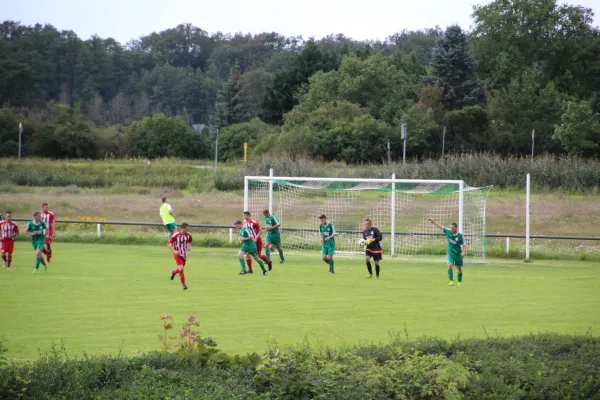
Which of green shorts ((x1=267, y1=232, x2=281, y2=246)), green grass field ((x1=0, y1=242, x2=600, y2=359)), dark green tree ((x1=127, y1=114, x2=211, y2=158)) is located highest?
dark green tree ((x1=127, y1=114, x2=211, y2=158))

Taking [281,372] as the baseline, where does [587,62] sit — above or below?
above

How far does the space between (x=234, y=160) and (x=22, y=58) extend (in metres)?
46.9

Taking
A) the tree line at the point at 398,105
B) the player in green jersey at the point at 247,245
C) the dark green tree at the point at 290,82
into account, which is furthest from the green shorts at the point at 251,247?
the dark green tree at the point at 290,82

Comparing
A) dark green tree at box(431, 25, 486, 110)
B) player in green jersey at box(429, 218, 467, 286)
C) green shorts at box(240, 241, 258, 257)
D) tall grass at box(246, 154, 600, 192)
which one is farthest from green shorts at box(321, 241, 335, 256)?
dark green tree at box(431, 25, 486, 110)

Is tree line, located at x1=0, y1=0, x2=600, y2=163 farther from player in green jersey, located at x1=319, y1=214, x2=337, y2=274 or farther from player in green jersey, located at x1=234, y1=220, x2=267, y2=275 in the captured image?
player in green jersey, located at x1=234, y1=220, x2=267, y2=275

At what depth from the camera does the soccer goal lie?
33688 mm

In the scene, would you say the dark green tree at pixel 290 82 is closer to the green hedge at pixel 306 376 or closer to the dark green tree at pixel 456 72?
the dark green tree at pixel 456 72

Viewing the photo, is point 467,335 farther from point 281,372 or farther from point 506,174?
point 506,174

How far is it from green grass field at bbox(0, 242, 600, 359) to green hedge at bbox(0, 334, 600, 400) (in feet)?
2.90

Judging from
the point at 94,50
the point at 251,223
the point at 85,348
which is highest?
the point at 94,50

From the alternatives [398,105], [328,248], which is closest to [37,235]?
[328,248]

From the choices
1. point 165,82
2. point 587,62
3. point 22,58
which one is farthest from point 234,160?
point 165,82

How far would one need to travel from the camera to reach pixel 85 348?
1296 centimetres

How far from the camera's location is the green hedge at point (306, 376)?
923cm
